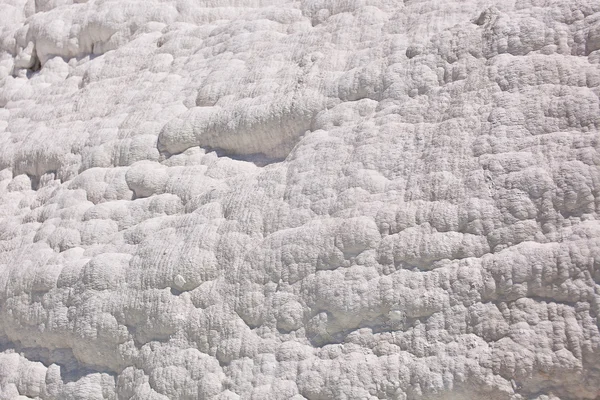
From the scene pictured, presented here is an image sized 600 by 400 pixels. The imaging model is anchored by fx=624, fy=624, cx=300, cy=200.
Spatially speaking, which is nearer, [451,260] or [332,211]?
[451,260]

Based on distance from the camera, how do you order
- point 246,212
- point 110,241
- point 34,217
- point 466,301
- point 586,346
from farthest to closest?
point 34,217
point 110,241
point 246,212
point 466,301
point 586,346

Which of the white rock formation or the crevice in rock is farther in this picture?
the crevice in rock

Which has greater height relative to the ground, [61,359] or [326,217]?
[326,217]

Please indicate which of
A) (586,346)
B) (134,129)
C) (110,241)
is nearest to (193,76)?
(134,129)

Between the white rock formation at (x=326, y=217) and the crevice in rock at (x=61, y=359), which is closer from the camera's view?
the white rock formation at (x=326, y=217)

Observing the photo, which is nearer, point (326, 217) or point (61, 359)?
point (326, 217)

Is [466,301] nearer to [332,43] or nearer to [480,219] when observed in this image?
[480,219]

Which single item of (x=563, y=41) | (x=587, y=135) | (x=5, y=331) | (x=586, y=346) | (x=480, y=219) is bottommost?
(x=5, y=331)

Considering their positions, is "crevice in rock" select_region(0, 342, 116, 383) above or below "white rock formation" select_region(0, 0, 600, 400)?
below
